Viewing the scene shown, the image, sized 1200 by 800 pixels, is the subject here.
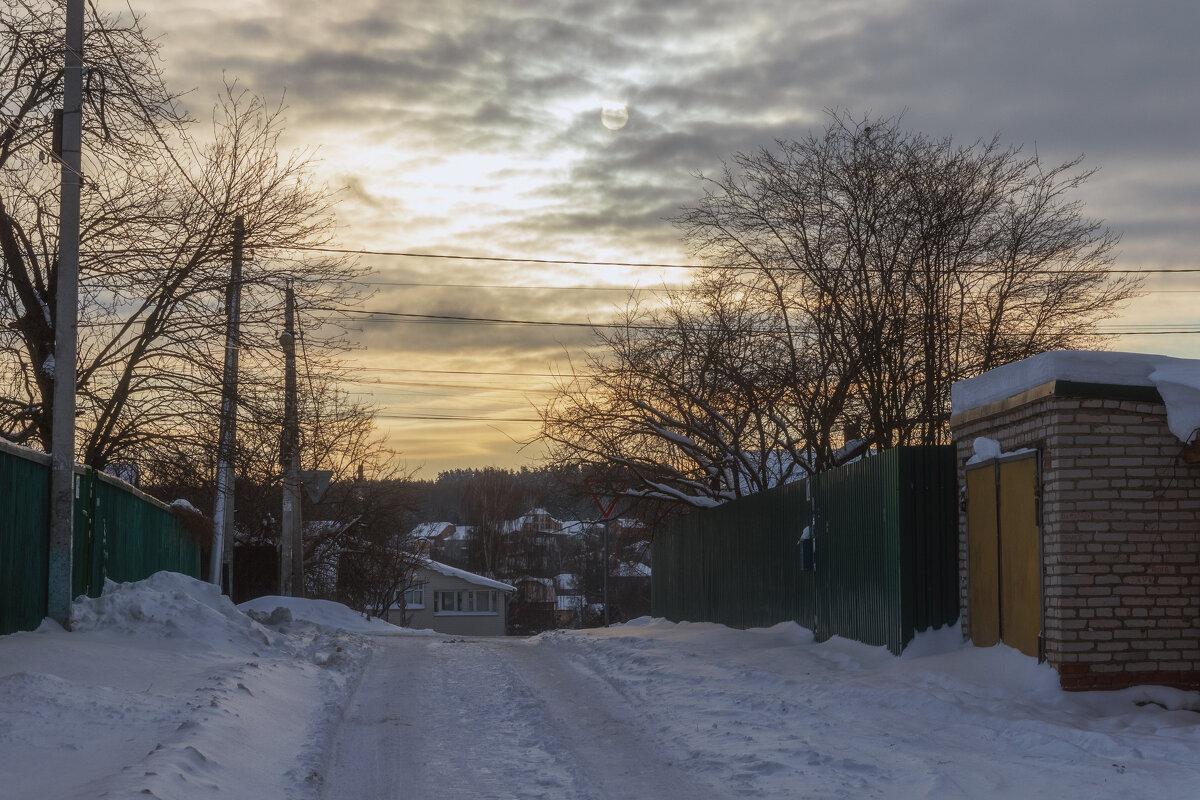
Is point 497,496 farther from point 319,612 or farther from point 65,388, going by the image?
point 65,388

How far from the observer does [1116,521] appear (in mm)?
9289

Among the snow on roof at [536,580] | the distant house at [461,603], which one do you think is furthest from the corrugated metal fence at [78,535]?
the snow on roof at [536,580]

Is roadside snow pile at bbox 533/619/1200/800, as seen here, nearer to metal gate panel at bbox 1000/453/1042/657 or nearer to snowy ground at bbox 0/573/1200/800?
snowy ground at bbox 0/573/1200/800

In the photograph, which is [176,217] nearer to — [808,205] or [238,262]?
[238,262]

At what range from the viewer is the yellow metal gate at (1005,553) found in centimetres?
966

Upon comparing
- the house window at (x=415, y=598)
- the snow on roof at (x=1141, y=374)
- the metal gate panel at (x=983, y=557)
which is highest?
the snow on roof at (x=1141, y=374)

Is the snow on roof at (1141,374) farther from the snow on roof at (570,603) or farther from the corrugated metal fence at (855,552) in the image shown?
the snow on roof at (570,603)

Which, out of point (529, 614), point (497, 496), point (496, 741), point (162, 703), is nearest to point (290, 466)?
point (162, 703)

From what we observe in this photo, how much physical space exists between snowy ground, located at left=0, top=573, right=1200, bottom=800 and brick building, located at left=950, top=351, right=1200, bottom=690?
361 mm

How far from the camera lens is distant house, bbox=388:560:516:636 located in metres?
65.6

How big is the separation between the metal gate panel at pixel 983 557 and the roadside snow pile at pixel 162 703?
6.11 meters

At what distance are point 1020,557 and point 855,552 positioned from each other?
322 cm

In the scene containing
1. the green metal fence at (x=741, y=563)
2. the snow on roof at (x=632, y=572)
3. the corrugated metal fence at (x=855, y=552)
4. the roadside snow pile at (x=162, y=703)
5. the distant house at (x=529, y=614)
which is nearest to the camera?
the roadside snow pile at (x=162, y=703)

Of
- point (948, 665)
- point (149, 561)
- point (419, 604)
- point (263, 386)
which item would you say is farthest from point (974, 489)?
point (419, 604)
